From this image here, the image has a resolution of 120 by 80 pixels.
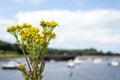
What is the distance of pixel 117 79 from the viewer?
350 ft

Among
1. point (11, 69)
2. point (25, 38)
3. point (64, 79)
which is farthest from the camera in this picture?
point (11, 69)

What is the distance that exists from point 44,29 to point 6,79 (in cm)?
9645

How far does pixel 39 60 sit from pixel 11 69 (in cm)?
14754

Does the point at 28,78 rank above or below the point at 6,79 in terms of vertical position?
above

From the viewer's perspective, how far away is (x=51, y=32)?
13891mm

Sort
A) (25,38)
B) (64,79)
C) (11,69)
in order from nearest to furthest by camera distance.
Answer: (25,38) → (64,79) → (11,69)

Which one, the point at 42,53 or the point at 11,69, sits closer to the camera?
the point at 42,53

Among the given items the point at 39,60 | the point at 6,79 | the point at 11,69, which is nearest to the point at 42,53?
the point at 39,60

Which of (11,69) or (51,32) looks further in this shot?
(11,69)

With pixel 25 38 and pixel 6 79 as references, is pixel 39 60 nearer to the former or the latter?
pixel 25 38

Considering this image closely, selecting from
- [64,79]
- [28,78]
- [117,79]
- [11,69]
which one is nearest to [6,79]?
[64,79]

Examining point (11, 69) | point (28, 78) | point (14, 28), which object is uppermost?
point (14, 28)

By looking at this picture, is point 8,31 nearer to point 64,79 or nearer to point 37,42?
point 37,42

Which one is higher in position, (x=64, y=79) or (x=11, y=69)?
(x=64, y=79)
